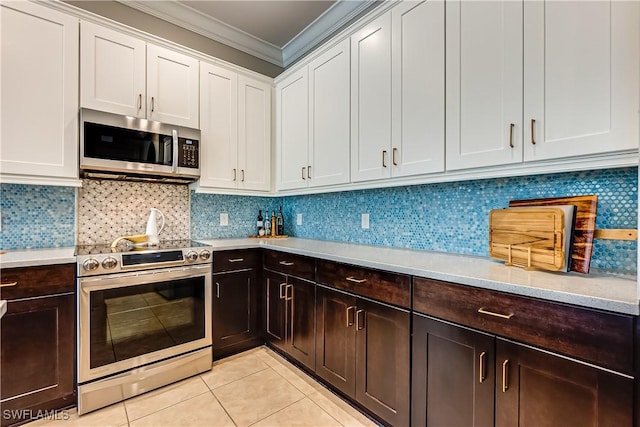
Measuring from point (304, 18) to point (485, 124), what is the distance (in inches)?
84.3

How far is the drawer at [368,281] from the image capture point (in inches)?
58.2

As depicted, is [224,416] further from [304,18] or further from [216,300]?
[304,18]

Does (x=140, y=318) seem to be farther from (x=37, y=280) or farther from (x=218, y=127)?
(x=218, y=127)

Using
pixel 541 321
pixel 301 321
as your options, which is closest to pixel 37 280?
pixel 301 321

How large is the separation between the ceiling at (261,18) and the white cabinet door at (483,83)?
1200mm

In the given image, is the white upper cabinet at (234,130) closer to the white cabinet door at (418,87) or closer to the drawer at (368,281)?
the drawer at (368,281)

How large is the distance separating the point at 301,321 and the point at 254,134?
181cm

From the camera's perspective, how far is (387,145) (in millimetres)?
1952

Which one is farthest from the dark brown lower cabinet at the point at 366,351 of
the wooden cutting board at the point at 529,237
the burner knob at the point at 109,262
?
the burner knob at the point at 109,262

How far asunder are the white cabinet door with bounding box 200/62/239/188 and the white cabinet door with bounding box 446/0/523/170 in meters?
1.89

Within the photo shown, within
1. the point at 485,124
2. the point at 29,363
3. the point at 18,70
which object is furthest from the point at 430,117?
the point at 29,363

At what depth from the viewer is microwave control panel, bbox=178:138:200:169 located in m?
2.37

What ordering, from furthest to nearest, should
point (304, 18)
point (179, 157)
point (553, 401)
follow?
point (304, 18) → point (179, 157) → point (553, 401)

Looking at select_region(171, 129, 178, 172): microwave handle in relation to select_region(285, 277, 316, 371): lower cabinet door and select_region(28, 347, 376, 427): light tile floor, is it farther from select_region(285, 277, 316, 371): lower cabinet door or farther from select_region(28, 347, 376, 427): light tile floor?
select_region(28, 347, 376, 427): light tile floor
